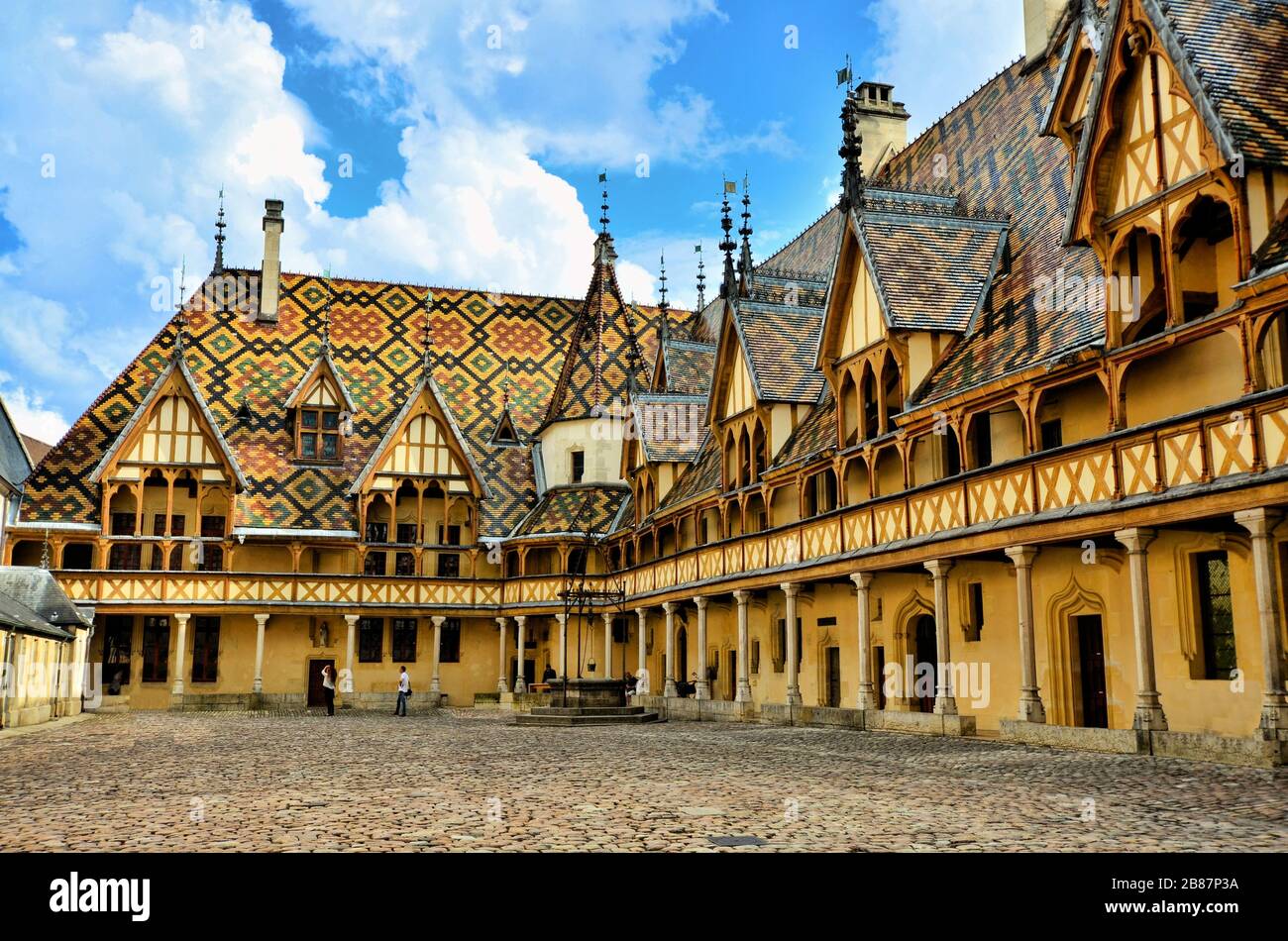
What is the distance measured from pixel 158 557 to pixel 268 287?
41.0 feet

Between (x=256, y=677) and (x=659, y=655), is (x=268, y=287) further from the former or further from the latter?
(x=659, y=655)

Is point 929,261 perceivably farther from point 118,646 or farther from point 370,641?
point 118,646

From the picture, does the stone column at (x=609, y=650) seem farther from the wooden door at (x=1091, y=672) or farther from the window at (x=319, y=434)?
the wooden door at (x=1091, y=672)

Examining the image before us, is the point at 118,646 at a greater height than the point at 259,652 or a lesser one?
greater

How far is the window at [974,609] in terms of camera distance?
821 inches

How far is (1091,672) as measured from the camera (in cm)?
1809

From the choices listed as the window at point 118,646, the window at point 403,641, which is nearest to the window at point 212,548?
the window at point 118,646

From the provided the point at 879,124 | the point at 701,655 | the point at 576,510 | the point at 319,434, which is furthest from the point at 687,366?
the point at 319,434

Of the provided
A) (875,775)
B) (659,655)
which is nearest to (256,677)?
(659,655)

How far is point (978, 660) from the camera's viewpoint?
20.6 m

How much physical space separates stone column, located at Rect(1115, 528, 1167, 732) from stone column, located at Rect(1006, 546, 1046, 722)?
2103 millimetres

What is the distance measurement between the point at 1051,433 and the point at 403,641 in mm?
27146

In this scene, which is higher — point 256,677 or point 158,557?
point 158,557

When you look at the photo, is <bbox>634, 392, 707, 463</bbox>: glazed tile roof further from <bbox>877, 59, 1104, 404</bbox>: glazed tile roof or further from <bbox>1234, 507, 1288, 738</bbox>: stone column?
<bbox>1234, 507, 1288, 738</bbox>: stone column
